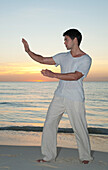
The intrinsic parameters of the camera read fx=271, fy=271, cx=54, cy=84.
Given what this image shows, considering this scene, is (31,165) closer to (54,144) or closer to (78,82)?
(54,144)

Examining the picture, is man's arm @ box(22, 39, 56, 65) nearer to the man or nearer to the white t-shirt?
the man

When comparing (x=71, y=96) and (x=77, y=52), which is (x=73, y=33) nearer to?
(x=77, y=52)

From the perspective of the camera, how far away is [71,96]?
3746mm

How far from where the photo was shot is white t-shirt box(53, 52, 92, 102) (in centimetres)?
362

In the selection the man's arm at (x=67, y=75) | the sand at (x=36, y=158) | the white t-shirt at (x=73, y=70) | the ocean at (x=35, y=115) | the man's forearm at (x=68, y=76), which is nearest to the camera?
the man's arm at (x=67, y=75)

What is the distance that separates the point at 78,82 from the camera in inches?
147

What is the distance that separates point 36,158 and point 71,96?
1.23m

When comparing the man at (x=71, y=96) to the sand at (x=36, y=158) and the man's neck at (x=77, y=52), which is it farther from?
the sand at (x=36, y=158)

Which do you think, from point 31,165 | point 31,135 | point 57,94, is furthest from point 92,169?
point 31,135

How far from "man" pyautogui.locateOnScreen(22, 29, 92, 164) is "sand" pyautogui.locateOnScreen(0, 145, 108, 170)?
0.15 meters

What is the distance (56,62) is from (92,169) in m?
1.58

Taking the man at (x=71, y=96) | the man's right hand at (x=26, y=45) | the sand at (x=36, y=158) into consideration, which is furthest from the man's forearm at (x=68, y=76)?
the sand at (x=36, y=158)

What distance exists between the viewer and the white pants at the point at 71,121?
3768mm

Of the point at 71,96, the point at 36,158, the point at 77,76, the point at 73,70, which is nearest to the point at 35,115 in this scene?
the point at 36,158
